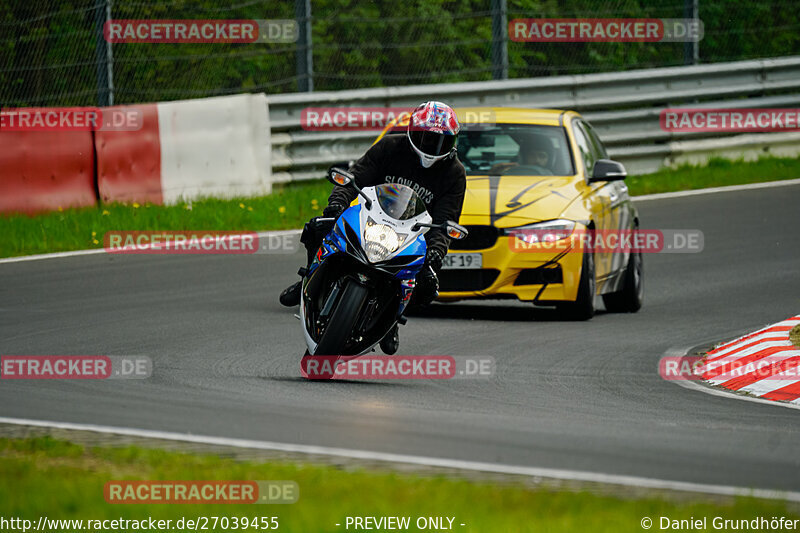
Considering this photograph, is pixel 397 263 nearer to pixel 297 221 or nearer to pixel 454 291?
pixel 454 291

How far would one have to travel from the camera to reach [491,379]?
9133 mm

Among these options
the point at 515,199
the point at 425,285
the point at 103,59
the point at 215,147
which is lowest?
the point at 425,285

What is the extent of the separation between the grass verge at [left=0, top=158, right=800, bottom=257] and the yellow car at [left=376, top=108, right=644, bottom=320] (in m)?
4.15

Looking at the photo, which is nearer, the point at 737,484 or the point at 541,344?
the point at 737,484

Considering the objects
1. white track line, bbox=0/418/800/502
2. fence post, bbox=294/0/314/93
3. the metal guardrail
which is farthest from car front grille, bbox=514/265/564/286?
fence post, bbox=294/0/314/93

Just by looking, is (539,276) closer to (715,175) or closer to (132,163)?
(132,163)

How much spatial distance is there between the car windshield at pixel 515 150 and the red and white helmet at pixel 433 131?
9.80 ft

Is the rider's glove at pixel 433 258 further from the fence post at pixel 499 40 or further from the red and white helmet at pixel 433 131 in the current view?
the fence post at pixel 499 40

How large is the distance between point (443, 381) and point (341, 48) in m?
11.2

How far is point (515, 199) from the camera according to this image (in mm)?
11828

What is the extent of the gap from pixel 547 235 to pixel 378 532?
268 inches

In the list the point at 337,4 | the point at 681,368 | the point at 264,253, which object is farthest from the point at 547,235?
the point at 337,4

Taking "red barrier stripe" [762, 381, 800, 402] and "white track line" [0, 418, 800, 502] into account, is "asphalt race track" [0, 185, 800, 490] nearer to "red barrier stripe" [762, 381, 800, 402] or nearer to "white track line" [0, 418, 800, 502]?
"white track line" [0, 418, 800, 502]

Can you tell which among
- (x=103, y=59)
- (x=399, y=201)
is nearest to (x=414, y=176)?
(x=399, y=201)
